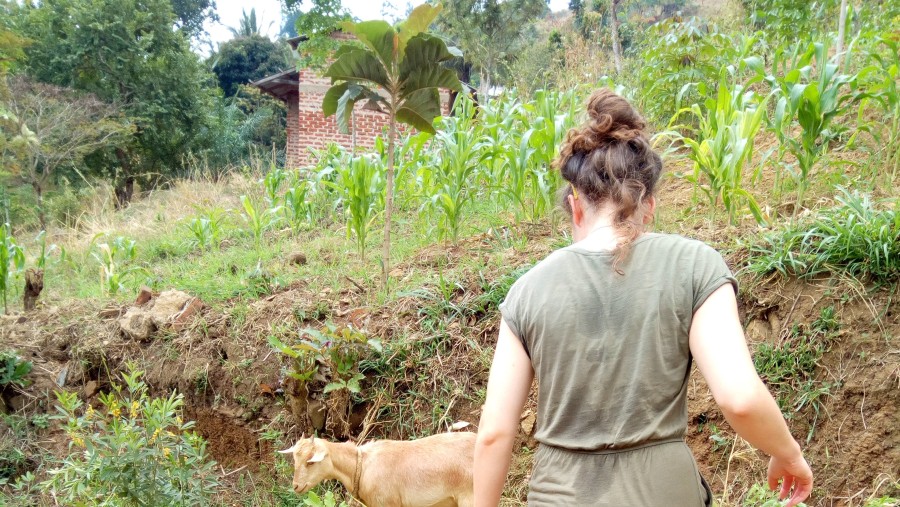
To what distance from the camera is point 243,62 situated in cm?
2956

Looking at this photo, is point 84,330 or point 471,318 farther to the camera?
point 84,330

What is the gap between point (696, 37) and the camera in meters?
6.68

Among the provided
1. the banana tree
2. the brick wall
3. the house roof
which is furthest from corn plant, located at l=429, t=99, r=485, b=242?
the house roof

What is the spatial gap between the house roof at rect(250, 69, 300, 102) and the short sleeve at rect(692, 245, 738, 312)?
17103mm

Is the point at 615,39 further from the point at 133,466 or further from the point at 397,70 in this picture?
the point at 133,466

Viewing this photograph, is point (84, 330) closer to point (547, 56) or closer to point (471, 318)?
point (471, 318)

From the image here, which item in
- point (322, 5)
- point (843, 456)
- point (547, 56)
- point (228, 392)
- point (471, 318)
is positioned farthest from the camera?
point (547, 56)

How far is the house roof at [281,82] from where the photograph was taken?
1747cm

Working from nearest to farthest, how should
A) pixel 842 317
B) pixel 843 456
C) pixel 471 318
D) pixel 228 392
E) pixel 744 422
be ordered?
pixel 744 422 < pixel 843 456 < pixel 842 317 < pixel 471 318 < pixel 228 392

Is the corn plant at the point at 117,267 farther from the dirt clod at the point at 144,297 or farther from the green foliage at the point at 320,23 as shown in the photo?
the green foliage at the point at 320,23

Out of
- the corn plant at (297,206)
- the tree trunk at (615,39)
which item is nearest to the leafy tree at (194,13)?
the tree trunk at (615,39)

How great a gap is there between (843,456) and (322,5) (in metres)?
7.37

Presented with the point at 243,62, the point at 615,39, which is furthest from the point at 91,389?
the point at 243,62

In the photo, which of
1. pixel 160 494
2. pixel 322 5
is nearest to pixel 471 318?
pixel 160 494
